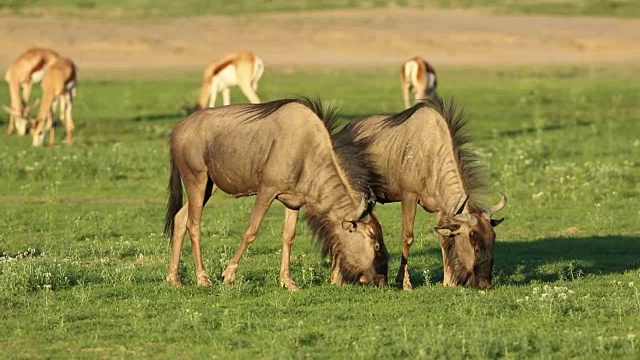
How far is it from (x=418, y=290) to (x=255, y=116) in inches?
77.6

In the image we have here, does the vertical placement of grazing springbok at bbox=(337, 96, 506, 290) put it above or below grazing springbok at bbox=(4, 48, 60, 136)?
above

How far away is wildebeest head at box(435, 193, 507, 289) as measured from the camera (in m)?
10.6

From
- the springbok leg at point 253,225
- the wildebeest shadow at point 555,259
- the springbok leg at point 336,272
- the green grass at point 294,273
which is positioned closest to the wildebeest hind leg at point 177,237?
the green grass at point 294,273

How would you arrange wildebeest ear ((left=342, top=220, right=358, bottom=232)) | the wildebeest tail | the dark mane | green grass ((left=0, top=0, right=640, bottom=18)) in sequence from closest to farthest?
1. wildebeest ear ((left=342, top=220, right=358, bottom=232))
2. the dark mane
3. the wildebeest tail
4. green grass ((left=0, top=0, right=640, bottom=18))

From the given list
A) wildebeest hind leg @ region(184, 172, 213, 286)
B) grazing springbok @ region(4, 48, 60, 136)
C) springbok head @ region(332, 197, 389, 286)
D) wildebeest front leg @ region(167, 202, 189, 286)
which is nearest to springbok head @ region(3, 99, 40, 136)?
grazing springbok @ region(4, 48, 60, 136)

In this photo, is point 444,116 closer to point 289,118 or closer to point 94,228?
point 289,118

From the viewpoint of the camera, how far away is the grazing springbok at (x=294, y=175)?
34.6 feet

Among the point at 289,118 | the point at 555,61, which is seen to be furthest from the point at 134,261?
the point at 555,61

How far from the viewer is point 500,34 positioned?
5297cm

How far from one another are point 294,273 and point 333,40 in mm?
41127

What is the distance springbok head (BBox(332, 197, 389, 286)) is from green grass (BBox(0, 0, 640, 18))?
169ft

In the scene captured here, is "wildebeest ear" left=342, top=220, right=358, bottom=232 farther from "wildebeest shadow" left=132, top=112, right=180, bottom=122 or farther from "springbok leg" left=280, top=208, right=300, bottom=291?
"wildebeest shadow" left=132, top=112, right=180, bottom=122

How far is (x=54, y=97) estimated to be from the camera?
24.1 meters

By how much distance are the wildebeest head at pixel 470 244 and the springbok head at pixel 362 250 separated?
530 millimetres
